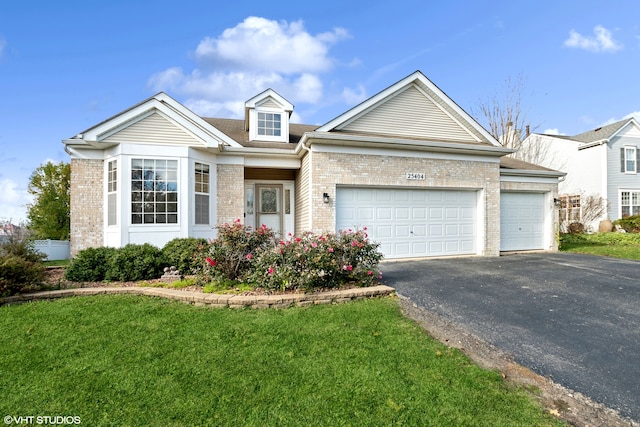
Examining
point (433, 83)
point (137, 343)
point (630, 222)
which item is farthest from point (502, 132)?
point (137, 343)

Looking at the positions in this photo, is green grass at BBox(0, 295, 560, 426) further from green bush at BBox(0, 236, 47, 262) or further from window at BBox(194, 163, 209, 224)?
window at BBox(194, 163, 209, 224)

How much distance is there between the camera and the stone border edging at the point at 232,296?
514 centimetres

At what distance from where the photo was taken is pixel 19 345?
3736 millimetres

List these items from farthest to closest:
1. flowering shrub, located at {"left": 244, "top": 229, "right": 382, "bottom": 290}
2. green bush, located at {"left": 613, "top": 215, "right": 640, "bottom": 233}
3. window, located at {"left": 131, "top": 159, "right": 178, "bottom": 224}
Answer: green bush, located at {"left": 613, "top": 215, "right": 640, "bottom": 233} < window, located at {"left": 131, "top": 159, "right": 178, "bottom": 224} < flowering shrub, located at {"left": 244, "top": 229, "right": 382, "bottom": 290}

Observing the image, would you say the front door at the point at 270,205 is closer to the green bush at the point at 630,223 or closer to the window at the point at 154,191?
the window at the point at 154,191

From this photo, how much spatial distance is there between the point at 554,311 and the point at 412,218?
550 cm

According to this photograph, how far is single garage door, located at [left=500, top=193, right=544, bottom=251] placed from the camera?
11.6m

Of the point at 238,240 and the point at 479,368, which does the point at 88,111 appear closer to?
the point at 238,240

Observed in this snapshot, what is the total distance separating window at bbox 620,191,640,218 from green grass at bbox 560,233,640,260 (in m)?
6.03

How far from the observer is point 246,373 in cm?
308

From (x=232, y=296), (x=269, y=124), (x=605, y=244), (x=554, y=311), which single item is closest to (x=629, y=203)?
(x=605, y=244)

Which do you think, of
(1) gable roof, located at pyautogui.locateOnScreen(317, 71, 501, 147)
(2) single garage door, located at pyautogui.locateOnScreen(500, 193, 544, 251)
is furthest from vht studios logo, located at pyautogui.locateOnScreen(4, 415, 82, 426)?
(2) single garage door, located at pyautogui.locateOnScreen(500, 193, 544, 251)

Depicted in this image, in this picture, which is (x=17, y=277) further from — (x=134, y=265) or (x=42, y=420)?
(x=42, y=420)

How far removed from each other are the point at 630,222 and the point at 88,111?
1110 inches
